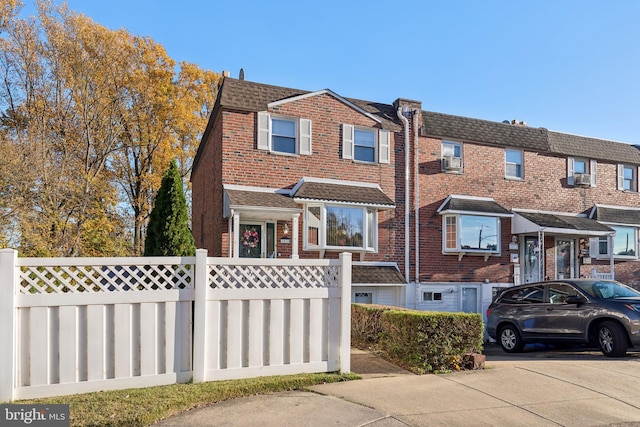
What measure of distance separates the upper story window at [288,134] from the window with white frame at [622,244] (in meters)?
12.4

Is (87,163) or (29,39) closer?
(29,39)

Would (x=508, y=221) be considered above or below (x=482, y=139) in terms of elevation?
below

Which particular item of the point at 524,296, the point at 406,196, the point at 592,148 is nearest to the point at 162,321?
the point at 524,296

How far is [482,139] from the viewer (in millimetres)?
17969

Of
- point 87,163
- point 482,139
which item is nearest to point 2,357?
point 482,139

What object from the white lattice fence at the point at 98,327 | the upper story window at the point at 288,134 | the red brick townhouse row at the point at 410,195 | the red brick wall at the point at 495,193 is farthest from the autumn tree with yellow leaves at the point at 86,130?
the red brick wall at the point at 495,193

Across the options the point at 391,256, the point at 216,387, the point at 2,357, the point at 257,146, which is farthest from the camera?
the point at 391,256

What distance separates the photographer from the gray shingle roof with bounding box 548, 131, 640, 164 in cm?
1947

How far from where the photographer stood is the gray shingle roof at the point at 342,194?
47.8 ft

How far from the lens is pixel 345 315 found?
721cm

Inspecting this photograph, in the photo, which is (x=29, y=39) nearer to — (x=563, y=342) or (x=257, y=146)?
(x=257, y=146)

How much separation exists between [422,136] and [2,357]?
1417 cm

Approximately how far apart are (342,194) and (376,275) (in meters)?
2.74

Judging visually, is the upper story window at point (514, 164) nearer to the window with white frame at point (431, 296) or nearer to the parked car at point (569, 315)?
the window with white frame at point (431, 296)
